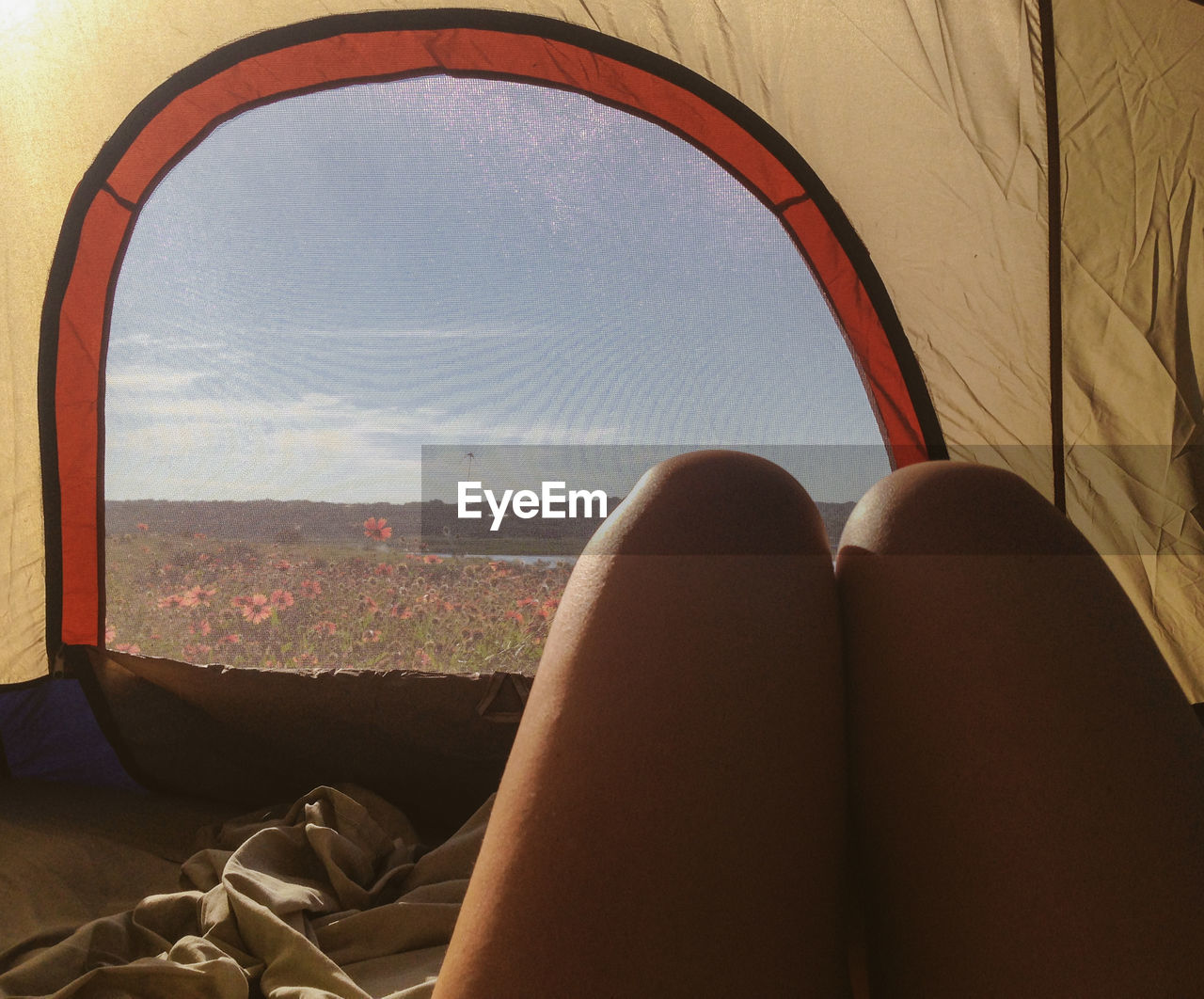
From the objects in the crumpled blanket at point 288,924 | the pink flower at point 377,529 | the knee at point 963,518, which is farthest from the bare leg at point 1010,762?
the pink flower at point 377,529

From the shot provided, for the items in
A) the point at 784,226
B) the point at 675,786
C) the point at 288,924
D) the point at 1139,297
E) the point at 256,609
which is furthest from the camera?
the point at 256,609

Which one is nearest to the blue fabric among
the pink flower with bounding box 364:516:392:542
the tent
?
the tent

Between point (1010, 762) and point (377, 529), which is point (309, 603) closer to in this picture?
point (377, 529)

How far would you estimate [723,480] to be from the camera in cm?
53

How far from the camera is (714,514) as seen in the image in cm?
50

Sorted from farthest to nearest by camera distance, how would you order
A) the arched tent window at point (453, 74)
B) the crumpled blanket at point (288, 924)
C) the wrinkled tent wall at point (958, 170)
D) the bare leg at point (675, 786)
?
1. the arched tent window at point (453, 74)
2. the wrinkled tent wall at point (958, 170)
3. the crumpled blanket at point (288, 924)
4. the bare leg at point (675, 786)

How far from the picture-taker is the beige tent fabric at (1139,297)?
3.85ft

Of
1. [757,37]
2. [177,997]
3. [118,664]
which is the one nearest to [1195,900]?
[177,997]

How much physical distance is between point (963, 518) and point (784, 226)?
40.6 inches

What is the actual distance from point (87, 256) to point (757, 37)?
1199 millimetres

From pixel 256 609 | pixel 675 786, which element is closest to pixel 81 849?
pixel 256 609

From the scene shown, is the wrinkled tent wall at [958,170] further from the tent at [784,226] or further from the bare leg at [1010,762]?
the bare leg at [1010,762]

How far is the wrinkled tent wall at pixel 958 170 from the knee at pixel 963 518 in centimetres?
91

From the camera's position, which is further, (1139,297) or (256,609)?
(256,609)
